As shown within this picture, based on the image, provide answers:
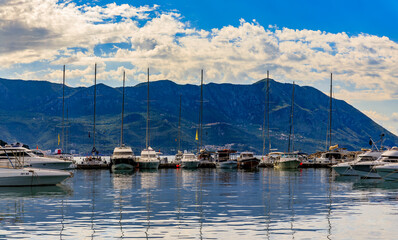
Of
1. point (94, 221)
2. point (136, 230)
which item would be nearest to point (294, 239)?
point (136, 230)

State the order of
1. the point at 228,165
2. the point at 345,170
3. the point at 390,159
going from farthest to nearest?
1. the point at 228,165
2. the point at 345,170
3. the point at 390,159

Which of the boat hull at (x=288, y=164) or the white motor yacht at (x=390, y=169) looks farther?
the boat hull at (x=288, y=164)

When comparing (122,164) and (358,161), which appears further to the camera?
(122,164)

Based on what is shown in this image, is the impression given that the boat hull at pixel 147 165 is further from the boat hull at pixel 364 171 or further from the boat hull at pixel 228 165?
the boat hull at pixel 364 171

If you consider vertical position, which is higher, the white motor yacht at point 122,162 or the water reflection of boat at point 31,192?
the white motor yacht at point 122,162

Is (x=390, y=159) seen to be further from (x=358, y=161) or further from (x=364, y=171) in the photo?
(x=358, y=161)

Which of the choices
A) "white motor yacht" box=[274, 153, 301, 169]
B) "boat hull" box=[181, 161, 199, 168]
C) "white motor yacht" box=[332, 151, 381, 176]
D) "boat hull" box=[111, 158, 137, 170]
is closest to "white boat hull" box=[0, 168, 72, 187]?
"white motor yacht" box=[332, 151, 381, 176]

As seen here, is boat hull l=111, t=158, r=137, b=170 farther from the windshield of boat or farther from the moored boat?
the windshield of boat

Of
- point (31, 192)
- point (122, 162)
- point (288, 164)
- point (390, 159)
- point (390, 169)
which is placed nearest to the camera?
point (31, 192)

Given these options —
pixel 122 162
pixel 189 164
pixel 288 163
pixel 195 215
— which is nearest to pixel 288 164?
pixel 288 163

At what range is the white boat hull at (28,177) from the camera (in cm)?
5716

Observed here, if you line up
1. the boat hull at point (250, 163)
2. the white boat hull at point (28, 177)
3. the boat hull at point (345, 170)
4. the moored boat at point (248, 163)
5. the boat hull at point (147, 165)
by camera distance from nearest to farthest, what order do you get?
the white boat hull at point (28, 177) < the boat hull at point (345, 170) < the boat hull at point (147, 165) < the boat hull at point (250, 163) < the moored boat at point (248, 163)

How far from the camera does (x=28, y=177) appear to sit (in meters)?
58.1

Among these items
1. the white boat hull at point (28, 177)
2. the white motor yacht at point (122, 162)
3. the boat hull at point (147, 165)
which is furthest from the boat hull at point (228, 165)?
the white boat hull at point (28, 177)
